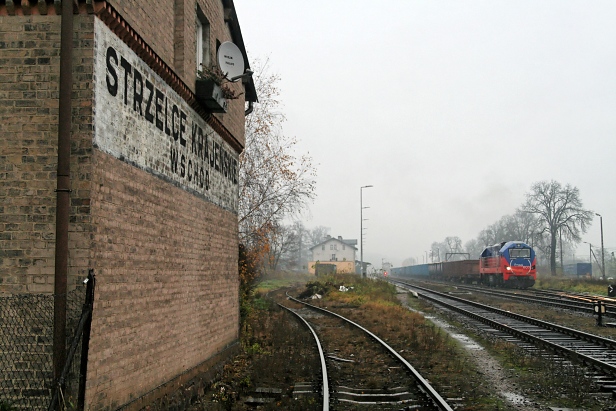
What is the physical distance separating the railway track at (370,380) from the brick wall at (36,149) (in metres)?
3.99

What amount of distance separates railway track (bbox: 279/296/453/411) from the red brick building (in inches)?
94.5

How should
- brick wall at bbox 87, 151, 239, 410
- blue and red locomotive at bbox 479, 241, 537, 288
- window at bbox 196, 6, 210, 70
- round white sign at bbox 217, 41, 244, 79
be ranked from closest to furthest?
brick wall at bbox 87, 151, 239, 410 < round white sign at bbox 217, 41, 244, 79 < window at bbox 196, 6, 210, 70 < blue and red locomotive at bbox 479, 241, 537, 288

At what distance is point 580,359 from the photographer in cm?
1076

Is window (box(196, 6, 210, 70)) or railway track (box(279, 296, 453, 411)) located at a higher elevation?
window (box(196, 6, 210, 70))

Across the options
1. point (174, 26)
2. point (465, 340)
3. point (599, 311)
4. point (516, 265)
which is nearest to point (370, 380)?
point (465, 340)

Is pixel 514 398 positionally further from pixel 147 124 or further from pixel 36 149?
pixel 36 149

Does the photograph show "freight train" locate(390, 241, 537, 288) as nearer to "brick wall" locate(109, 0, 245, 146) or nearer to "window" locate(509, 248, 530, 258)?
"window" locate(509, 248, 530, 258)

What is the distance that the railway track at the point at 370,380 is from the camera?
7.87 metres

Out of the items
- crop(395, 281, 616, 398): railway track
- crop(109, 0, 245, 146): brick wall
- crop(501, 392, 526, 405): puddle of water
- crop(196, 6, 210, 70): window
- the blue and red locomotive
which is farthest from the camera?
the blue and red locomotive

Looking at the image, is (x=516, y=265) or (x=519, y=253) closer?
(x=516, y=265)

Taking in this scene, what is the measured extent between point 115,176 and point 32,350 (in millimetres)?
2042

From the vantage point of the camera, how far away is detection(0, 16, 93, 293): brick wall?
19.0ft

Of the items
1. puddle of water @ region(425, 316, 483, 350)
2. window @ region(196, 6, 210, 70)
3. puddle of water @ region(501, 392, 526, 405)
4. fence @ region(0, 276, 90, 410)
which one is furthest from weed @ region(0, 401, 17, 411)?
puddle of water @ region(425, 316, 483, 350)

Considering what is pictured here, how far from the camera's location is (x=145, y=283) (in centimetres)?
723
